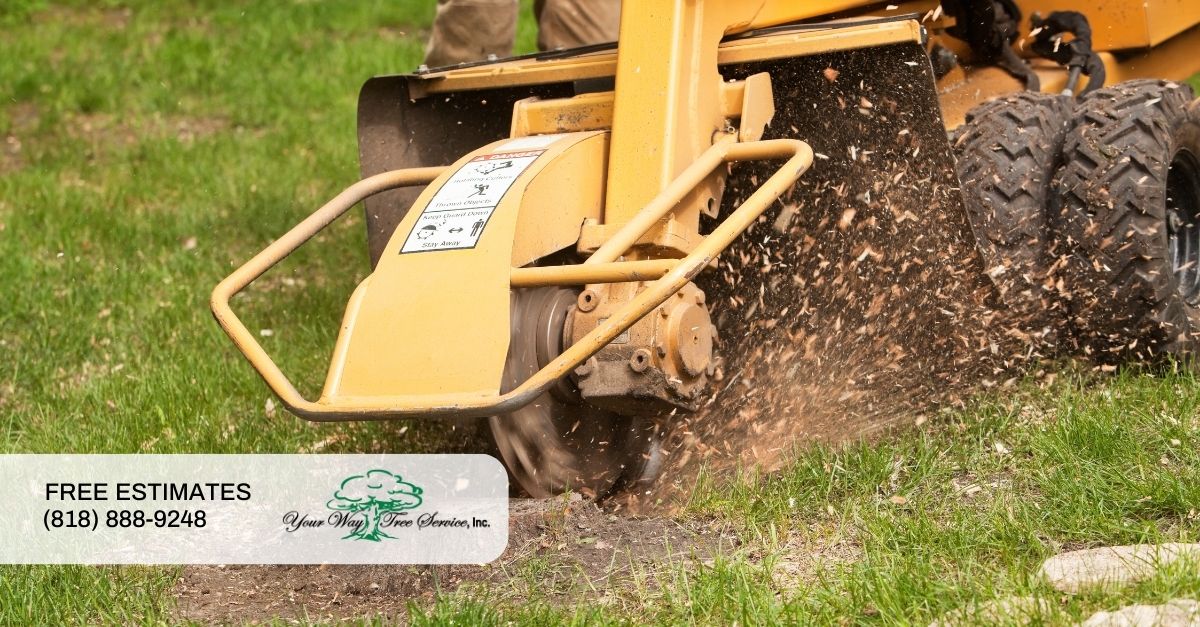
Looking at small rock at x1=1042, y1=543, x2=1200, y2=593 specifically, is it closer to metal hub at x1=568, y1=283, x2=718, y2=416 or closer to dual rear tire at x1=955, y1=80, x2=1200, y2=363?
metal hub at x1=568, y1=283, x2=718, y2=416

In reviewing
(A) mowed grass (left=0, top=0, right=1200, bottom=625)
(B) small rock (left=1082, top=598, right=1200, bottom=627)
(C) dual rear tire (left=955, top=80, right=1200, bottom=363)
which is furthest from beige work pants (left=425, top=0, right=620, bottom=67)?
(B) small rock (left=1082, top=598, right=1200, bottom=627)

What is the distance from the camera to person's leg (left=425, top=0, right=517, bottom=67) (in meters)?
5.34

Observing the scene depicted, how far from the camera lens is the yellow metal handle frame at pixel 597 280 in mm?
2457

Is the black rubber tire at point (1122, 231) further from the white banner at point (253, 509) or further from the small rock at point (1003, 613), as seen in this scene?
the white banner at point (253, 509)

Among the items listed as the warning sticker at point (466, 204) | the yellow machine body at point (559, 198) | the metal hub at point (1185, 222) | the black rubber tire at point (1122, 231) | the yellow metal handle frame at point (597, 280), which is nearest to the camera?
the yellow metal handle frame at point (597, 280)

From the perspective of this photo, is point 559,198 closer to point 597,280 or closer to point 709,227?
point 597,280

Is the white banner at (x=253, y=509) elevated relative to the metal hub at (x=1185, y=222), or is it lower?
lower

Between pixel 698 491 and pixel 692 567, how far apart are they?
0.42m

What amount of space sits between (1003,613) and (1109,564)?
298 mm

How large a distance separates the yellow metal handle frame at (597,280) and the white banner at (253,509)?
14.3 inches

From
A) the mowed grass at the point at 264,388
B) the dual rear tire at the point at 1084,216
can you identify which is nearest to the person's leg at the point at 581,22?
the mowed grass at the point at 264,388

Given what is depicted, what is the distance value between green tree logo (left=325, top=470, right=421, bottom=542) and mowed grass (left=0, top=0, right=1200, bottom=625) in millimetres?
296

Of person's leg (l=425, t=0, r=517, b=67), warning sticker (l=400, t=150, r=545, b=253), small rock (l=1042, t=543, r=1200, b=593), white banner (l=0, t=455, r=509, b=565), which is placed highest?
warning sticker (l=400, t=150, r=545, b=253)

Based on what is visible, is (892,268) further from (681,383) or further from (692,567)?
(692,567)
